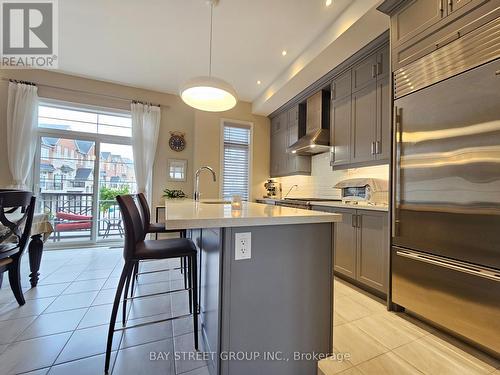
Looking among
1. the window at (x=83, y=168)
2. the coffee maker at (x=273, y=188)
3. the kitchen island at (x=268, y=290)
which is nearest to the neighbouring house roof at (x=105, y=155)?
the window at (x=83, y=168)

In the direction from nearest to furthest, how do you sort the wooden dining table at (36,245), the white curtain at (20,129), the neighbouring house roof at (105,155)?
the wooden dining table at (36,245)
the white curtain at (20,129)
the neighbouring house roof at (105,155)

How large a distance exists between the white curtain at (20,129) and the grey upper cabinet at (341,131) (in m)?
4.85

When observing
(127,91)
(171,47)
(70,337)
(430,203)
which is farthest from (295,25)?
(70,337)

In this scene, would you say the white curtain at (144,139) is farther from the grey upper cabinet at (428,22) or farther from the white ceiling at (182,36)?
the grey upper cabinet at (428,22)

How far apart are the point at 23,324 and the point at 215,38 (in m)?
3.58

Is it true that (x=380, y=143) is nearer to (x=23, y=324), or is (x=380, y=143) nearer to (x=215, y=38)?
(x=215, y=38)

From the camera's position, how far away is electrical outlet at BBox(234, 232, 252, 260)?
1.17 meters

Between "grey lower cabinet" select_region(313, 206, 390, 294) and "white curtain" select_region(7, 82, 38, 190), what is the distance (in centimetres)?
483

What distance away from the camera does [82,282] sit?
269 centimetres

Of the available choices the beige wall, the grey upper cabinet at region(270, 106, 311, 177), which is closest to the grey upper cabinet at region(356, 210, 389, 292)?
the grey upper cabinet at region(270, 106, 311, 177)

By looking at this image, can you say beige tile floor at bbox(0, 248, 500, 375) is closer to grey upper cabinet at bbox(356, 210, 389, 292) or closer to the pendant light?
grey upper cabinet at bbox(356, 210, 389, 292)

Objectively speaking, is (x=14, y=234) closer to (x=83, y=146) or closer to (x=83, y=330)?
(x=83, y=330)

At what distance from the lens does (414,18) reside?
192 centimetres

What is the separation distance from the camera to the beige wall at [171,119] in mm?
4004
